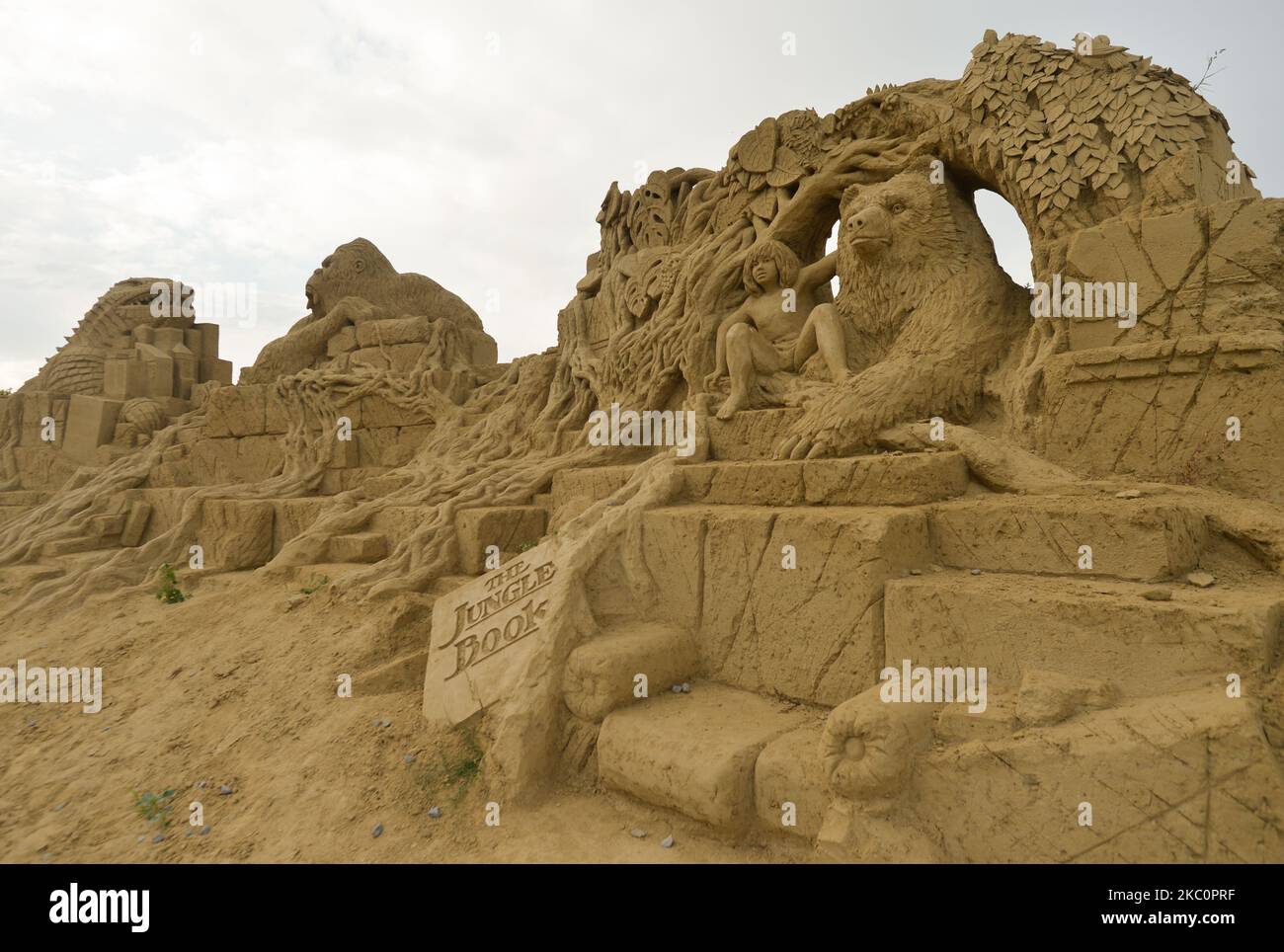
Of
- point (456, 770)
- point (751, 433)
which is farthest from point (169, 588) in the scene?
point (751, 433)

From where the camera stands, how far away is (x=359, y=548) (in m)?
5.70

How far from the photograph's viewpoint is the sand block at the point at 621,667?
2996 millimetres

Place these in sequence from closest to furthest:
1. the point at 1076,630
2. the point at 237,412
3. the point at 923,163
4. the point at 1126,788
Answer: the point at 1126,788 → the point at 1076,630 → the point at 923,163 → the point at 237,412

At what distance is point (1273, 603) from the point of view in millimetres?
2168

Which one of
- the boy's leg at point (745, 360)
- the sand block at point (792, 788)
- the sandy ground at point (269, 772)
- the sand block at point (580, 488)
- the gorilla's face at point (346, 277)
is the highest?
the gorilla's face at point (346, 277)

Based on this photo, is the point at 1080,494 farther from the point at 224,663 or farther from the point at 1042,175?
the point at 224,663

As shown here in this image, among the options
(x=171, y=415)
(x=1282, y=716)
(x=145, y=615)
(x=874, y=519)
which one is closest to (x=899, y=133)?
(x=874, y=519)

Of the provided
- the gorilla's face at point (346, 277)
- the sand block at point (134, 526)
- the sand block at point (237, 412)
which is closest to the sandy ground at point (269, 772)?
the sand block at point (134, 526)

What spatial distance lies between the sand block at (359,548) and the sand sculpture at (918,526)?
5 centimetres

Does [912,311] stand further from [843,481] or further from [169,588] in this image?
[169,588]

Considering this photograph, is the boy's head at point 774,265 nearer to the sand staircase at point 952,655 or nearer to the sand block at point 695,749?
the sand staircase at point 952,655

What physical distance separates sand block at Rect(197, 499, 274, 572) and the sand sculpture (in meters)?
0.06

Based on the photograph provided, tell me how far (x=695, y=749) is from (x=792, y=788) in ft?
→ 1.28

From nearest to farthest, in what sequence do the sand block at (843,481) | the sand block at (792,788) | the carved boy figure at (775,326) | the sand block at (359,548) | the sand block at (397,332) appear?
1. the sand block at (792,788)
2. the sand block at (843,481)
3. the carved boy figure at (775,326)
4. the sand block at (359,548)
5. the sand block at (397,332)
